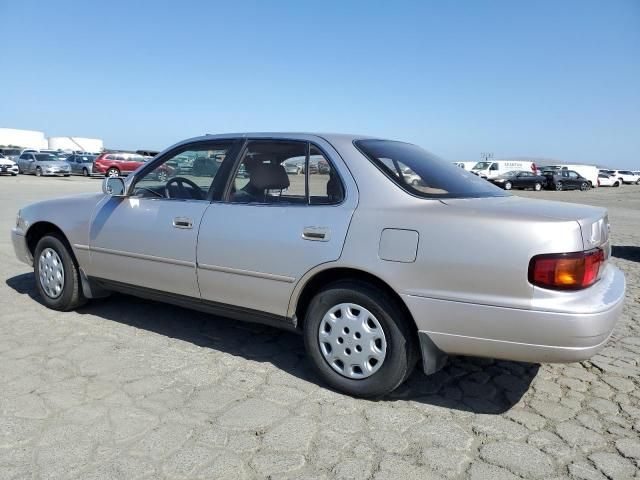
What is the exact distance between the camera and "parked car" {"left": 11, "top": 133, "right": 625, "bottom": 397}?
8.49 feet

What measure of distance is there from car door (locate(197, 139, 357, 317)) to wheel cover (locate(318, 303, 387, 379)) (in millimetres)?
312

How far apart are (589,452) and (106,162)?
3315cm

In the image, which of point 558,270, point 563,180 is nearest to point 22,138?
point 563,180

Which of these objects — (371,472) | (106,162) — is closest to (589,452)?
(371,472)

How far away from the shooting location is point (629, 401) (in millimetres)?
3156

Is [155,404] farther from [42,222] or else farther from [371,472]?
[42,222]

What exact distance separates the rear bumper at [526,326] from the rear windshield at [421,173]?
2.36 ft

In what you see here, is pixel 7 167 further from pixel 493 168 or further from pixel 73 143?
pixel 73 143

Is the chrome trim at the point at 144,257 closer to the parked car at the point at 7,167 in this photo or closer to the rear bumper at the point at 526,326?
the rear bumper at the point at 526,326

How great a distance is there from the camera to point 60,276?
4582 mm

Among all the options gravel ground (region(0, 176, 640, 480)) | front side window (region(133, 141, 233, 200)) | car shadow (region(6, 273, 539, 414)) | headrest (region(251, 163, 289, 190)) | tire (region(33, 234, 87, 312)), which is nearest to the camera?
gravel ground (region(0, 176, 640, 480))

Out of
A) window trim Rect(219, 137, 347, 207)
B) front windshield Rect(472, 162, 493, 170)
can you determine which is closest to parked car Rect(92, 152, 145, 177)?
front windshield Rect(472, 162, 493, 170)

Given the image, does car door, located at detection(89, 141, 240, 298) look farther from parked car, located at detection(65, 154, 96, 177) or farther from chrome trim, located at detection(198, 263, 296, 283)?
parked car, located at detection(65, 154, 96, 177)

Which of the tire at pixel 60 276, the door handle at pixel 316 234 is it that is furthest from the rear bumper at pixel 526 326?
the tire at pixel 60 276
